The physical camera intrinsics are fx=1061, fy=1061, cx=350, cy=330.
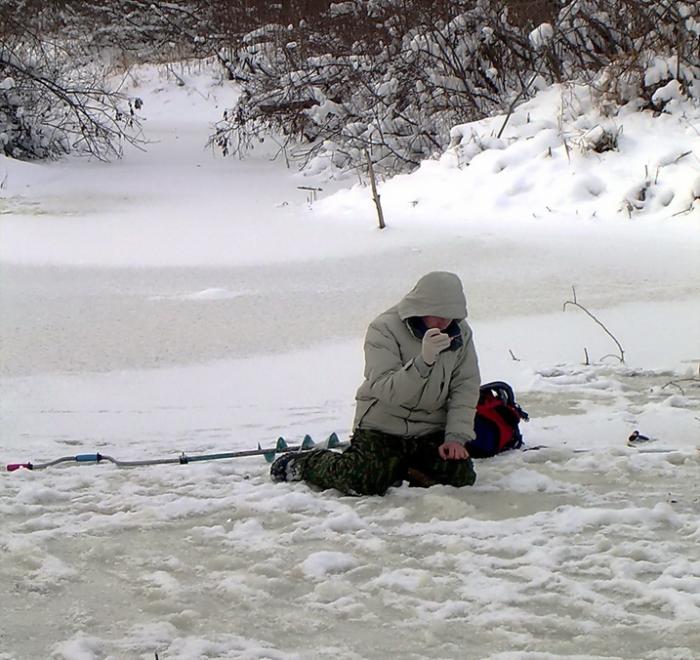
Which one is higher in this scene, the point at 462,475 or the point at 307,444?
the point at 307,444

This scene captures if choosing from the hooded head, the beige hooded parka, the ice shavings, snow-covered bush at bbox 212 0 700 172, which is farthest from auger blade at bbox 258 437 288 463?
snow-covered bush at bbox 212 0 700 172

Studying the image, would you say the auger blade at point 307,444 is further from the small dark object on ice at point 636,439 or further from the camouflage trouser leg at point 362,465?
the small dark object on ice at point 636,439

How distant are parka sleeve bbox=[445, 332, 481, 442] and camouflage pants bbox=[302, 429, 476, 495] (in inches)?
4.1

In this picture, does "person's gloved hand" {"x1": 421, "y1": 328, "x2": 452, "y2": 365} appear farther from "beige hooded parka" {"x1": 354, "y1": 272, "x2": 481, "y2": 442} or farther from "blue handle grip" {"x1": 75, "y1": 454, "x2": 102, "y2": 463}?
"blue handle grip" {"x1": 75, "y1": 454, "x2": 102, "y2": 463}

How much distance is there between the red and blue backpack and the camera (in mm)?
4258

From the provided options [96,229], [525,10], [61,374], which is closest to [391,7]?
[525,10]

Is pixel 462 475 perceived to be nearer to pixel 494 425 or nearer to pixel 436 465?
pixel 436 465

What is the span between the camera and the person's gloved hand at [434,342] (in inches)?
143

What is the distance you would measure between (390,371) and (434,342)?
29 centimetres

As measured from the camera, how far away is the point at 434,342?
3639 millimetres

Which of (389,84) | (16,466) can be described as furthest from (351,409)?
(389,84)

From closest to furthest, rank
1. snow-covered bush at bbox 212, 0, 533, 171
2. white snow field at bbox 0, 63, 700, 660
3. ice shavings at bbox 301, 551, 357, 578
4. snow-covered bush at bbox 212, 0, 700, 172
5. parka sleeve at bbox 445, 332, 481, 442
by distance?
white snow field at bbox 0, 63, 700, 660, ice shavings at bbox 301, 551, 357, 578, parka sleeve at bbox 445, 332, 481, 442, snow-covered bush at bbox 212, 0, 700, 172, snow-covered bush at bbox 212, 0, 533, 171

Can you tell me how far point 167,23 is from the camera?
68.8 ft

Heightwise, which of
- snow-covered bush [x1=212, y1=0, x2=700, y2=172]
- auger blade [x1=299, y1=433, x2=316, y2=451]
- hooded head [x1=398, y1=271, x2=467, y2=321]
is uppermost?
snow-covered bush [x1=212, y1=0, x2=700, y2=172]
